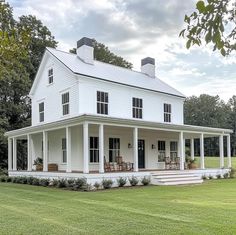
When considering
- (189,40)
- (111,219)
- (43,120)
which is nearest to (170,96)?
(43,120)

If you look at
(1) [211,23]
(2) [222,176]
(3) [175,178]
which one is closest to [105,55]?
(2) [222,176]

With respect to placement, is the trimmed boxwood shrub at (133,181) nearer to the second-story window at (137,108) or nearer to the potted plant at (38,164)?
the second-story window at (137,108)

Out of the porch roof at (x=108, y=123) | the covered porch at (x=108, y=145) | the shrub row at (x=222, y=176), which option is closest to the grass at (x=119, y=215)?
the porch roof at (x=108, y=123)

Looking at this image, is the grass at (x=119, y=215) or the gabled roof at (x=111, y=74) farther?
the gabled roof at (x=111, y=74)

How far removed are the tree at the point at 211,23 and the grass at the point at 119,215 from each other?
422 cm

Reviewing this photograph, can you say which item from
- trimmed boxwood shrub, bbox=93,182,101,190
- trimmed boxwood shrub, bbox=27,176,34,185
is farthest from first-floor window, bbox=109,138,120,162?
trimmed boxwood shrub, bbox=93,182,101,190

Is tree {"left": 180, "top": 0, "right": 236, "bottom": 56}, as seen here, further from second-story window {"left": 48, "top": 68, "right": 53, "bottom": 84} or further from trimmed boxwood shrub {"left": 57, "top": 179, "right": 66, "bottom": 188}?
second-story window {"left": 48, "top": 68, "right": 53, "bottom": 84}

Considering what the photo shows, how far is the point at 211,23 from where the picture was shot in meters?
3.76

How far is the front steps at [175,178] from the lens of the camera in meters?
18.2

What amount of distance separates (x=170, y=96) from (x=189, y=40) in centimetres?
2148

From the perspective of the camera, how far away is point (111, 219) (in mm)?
8328

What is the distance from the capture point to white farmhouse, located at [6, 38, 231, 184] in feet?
62.1

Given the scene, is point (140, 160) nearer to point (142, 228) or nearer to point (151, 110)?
point (151, 110)

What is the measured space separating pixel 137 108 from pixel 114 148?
307 cm
